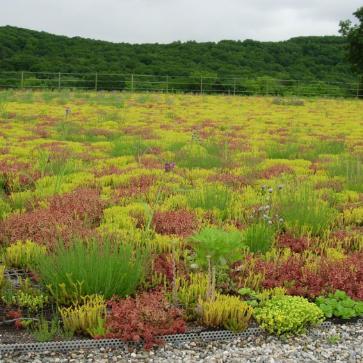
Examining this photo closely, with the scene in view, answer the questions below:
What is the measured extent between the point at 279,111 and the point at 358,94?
18108mm

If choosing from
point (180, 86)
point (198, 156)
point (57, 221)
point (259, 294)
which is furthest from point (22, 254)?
point (180, 86)

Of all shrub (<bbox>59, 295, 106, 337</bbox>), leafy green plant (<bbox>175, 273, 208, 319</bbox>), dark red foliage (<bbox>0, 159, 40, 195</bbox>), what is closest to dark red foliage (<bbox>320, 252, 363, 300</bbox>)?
leafy green plant (<bbox>175, 273, 208, 319</bbox>)

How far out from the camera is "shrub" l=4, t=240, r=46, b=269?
5.53m

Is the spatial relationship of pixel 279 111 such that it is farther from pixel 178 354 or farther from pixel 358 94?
pixel 178 354

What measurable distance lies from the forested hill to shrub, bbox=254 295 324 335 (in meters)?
43.5

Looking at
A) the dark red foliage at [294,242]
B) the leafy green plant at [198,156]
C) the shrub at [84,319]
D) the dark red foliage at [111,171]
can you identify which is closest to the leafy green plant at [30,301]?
the shrub at [84,319]

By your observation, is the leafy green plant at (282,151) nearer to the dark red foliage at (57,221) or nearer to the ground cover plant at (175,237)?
the ground cover plant at (175,237)

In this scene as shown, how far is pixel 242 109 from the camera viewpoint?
1017 inches

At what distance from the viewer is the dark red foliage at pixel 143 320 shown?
13.8 ft

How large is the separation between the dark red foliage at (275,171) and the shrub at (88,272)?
207 inches

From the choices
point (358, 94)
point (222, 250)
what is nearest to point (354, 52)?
point (358, 94)

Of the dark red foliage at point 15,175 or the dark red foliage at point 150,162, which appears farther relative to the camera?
the dark red foliage at point 150,162

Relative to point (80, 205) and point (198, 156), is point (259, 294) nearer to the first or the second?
point (80, 205)

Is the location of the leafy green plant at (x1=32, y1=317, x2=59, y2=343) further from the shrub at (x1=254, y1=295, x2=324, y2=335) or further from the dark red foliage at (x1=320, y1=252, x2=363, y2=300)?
the dark red foliage at (x1=320, y1=252, x2=363, y2=300)
